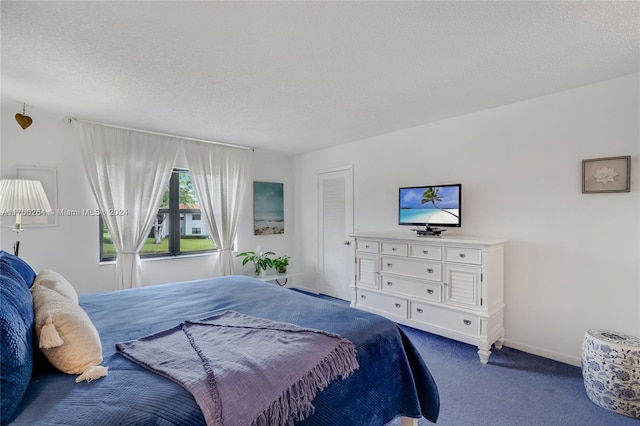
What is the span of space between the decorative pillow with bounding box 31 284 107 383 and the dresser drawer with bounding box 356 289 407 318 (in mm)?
2690

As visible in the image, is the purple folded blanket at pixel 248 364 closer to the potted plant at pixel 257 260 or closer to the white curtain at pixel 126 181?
the white curtain at pixel 126 181

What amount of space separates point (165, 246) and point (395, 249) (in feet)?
10.0

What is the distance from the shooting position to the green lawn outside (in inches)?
142

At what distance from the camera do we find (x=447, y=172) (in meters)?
3.40

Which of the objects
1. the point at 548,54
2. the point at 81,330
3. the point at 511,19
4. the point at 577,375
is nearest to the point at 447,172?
the point at 548,54

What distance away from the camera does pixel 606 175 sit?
2.43 m

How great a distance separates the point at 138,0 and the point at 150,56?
0.58 m

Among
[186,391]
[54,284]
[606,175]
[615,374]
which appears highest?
[606,175]

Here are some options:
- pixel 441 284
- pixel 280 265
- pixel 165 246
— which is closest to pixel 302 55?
pixel 441 284

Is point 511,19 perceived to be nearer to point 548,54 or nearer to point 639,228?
point 548,54

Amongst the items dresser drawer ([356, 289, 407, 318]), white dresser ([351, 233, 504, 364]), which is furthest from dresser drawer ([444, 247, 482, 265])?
dresser drawer ([356, 289, 407, 318])

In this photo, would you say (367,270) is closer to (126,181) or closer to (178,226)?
(178,226)

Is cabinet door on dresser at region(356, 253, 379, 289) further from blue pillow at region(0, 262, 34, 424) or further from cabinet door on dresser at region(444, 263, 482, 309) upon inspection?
blue pillow at region(0, 262, 34, 424)

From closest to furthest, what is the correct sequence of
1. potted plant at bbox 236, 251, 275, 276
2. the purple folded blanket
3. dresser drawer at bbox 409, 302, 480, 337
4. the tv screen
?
the purple folded blanket → dresser drawer at bbox 409, 302, 480, 337 → the tv screen → potted plant at bbox 236, 251, 275, 276
